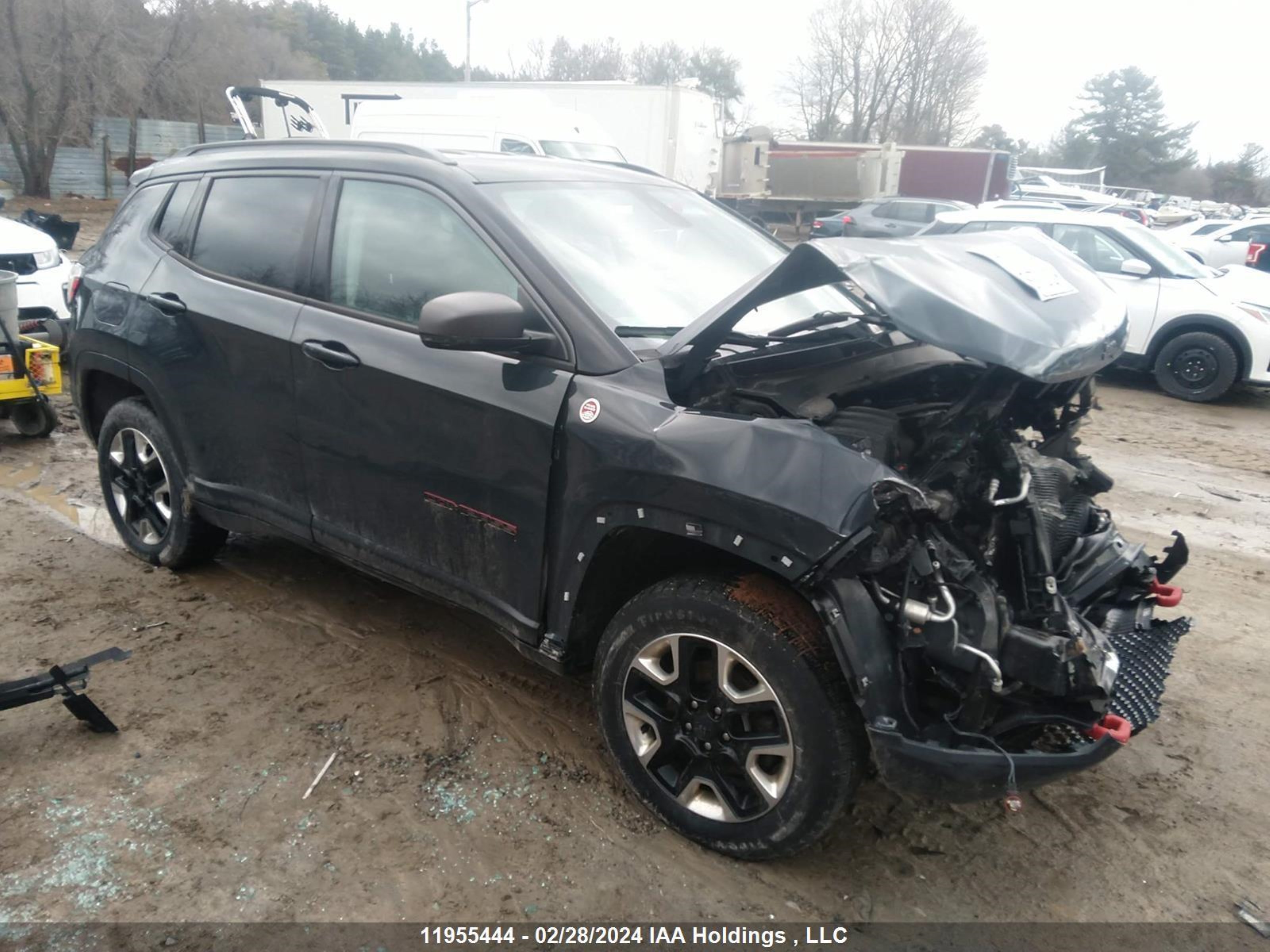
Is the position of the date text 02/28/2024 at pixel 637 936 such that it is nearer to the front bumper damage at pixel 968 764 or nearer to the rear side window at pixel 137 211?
the front bumper damage at pixel 968 764

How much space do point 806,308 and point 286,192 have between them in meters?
2.07

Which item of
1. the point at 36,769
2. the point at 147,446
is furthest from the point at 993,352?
the point at 147,446

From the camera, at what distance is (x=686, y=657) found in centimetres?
264

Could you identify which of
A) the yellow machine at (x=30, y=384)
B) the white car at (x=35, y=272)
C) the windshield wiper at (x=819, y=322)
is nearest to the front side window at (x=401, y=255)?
the windshield wiper at (x=819, y=322)

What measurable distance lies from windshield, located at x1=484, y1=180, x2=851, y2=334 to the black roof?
9 cm

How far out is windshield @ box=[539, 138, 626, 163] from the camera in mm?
13555

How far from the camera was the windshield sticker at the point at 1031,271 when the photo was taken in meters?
2.76

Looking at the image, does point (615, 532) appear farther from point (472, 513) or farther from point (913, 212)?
point (913, 212)

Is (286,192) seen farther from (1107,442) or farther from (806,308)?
(1107,442)

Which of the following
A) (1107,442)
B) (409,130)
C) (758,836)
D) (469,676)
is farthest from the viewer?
(409,130)

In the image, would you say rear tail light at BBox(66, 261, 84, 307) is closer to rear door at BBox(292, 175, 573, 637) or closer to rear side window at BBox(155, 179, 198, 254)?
rear side window at BBox(155, 179, 198, 254)

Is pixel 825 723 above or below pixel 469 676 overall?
above

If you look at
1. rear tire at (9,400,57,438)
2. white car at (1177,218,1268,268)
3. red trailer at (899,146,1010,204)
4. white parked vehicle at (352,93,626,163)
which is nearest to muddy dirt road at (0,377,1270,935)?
rear tire at (9,400,57,438)

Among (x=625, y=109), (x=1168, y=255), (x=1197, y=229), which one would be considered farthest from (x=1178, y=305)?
(x=1197, y=229)
